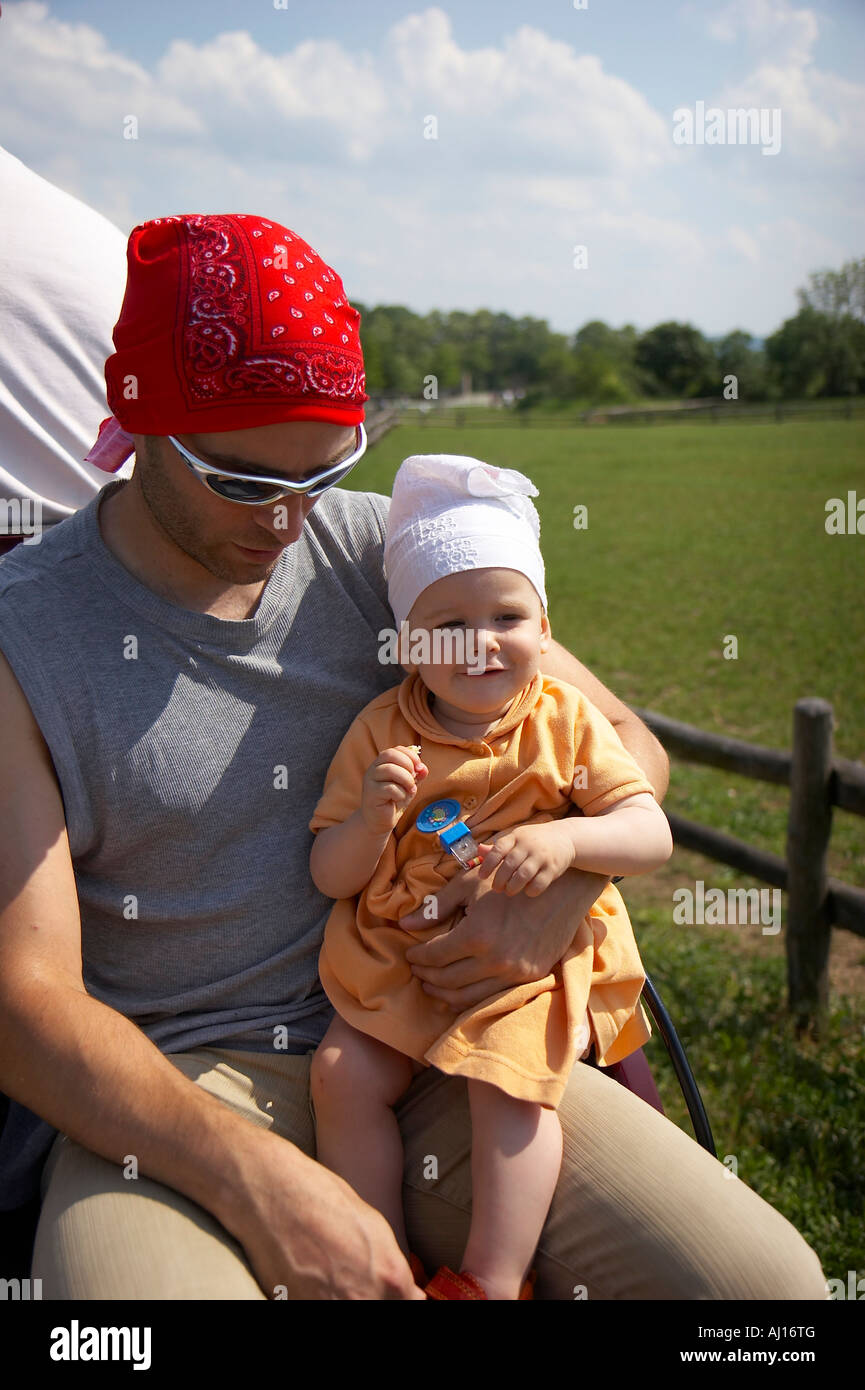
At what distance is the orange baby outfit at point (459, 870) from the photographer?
2.07 meters

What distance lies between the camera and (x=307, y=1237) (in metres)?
1.74

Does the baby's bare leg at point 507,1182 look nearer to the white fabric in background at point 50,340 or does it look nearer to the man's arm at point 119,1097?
the man's arm at point 119,1097

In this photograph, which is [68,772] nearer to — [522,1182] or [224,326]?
[224,326]

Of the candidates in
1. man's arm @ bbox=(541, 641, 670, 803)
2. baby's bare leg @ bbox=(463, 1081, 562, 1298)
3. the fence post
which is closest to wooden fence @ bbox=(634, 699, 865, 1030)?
the fence post

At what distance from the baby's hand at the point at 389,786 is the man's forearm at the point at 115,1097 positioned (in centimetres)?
55

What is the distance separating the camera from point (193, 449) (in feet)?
6.72

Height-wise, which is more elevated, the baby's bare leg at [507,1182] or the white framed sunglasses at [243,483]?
the white framed sunglasses at [243,483]

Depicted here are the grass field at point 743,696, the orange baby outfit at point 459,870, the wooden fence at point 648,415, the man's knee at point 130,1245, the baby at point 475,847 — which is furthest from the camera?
the wooden fence at point 648,415

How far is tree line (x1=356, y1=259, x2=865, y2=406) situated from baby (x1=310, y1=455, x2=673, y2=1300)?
20.3 m

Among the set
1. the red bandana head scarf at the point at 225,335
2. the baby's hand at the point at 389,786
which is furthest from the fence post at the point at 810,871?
the red bandana head scarf at the point at 225,335

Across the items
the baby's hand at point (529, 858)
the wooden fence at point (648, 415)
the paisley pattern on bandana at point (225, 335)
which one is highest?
the wooden fence at point (648, 415)

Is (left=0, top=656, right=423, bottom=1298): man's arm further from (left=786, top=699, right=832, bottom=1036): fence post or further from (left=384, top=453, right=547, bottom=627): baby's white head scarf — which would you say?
(left=786, top=699, right=832, bottom=1036): fence post

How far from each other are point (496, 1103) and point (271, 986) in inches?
20.6

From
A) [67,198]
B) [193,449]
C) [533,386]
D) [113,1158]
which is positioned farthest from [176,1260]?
[533,386]
